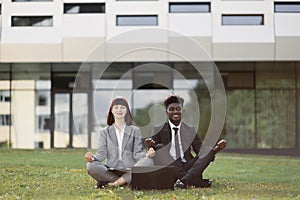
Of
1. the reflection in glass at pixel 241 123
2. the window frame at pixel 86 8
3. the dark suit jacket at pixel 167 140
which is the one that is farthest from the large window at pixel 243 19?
the dark suit jacket at pixel 167 140

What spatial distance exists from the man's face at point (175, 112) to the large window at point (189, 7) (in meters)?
14.9

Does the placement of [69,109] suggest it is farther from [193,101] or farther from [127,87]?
[193,101]

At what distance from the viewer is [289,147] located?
984 inches

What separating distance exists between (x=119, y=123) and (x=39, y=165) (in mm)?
6105

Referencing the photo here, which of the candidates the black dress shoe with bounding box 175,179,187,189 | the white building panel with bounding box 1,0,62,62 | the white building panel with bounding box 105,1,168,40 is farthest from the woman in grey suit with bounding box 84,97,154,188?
the white building panel with bounding box 1,0,62,62

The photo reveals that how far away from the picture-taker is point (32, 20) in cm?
2439

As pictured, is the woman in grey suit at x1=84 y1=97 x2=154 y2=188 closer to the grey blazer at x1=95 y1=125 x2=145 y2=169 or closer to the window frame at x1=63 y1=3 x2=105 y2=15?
the grey blazer at x1=95 y1=125 x2=145 y2=169

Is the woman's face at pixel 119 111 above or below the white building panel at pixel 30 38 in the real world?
below

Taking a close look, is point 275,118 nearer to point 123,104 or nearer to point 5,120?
point 5,120

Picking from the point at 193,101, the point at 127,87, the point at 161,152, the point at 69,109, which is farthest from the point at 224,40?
the point at 161,152

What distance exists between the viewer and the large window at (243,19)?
24000 mm

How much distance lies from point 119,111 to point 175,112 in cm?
84

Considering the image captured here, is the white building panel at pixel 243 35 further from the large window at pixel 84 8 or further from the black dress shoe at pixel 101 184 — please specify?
the black dress shoe at pixel 101 184

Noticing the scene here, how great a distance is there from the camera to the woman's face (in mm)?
9430
